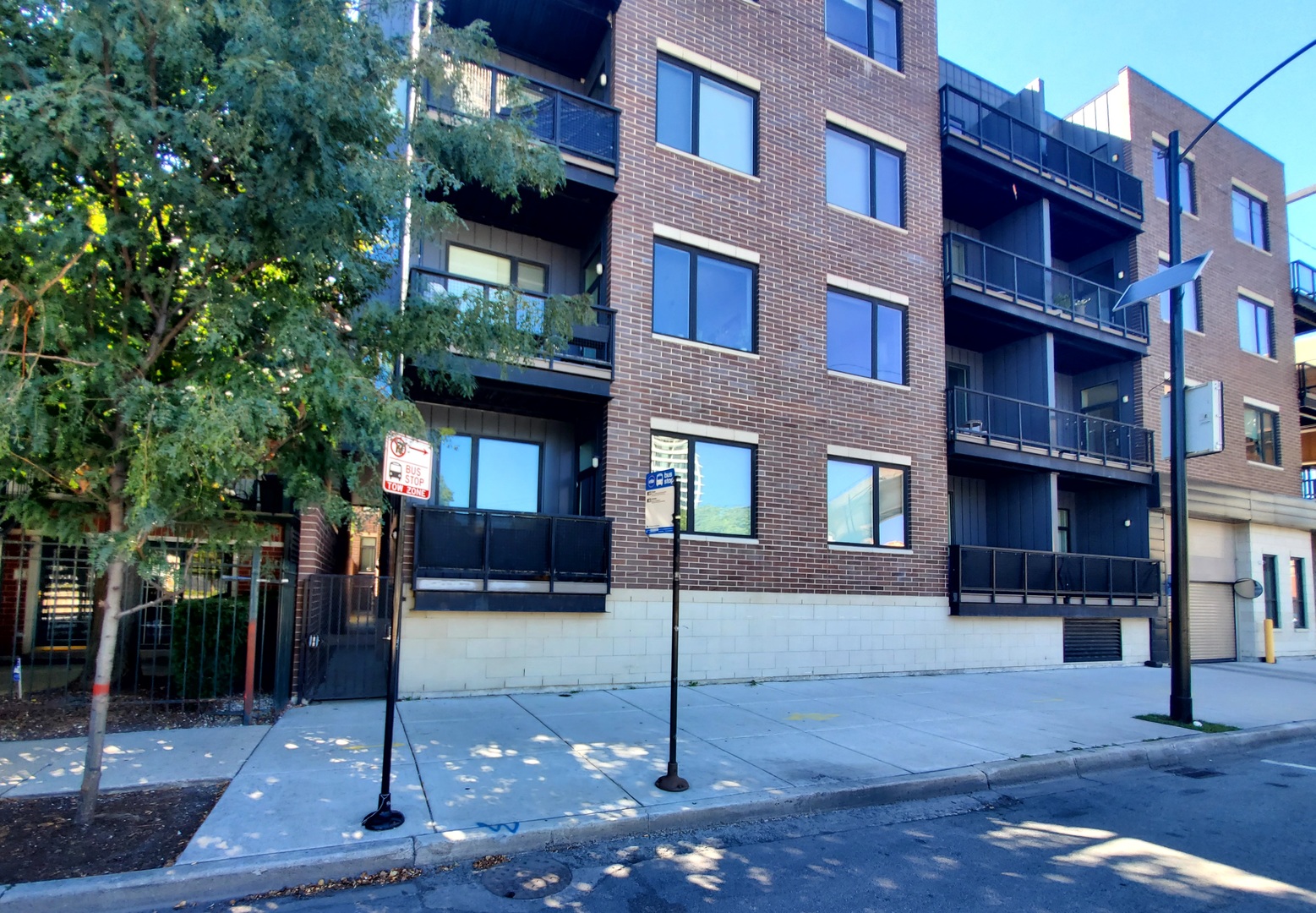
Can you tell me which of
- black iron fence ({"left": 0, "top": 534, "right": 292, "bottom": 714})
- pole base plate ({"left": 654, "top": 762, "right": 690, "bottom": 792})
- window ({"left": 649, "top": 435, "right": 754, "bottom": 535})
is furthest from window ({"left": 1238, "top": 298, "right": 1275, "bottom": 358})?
black iron fence ({"left": 0, "top": 534, "right": 292, "bottom": 714})

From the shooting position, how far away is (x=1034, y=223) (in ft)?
56.1

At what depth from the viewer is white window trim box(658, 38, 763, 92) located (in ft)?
42.7

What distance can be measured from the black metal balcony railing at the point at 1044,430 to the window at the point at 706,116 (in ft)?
19.7

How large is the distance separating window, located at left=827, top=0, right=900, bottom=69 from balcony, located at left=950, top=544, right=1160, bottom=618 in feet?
31.5

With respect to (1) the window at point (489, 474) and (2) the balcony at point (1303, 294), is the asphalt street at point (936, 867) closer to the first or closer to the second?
(1) the window at point (489, 474)

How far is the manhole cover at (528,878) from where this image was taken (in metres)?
4.84

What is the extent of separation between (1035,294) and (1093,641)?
7364 mm

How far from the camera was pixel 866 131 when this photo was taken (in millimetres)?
14953

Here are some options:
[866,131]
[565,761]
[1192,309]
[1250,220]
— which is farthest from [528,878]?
[1250,220]

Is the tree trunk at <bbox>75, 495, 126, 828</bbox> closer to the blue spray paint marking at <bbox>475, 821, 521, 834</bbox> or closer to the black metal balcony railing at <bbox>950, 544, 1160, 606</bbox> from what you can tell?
the blue spray paint marking at <bbox>475, 821, 521, 834</bbox>

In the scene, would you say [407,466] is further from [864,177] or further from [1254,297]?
[1254,297]

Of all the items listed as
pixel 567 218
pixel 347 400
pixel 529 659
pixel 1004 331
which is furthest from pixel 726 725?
pixel 1004 331

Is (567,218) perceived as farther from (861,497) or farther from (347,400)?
(347,400)

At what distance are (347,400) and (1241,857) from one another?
700 cm
